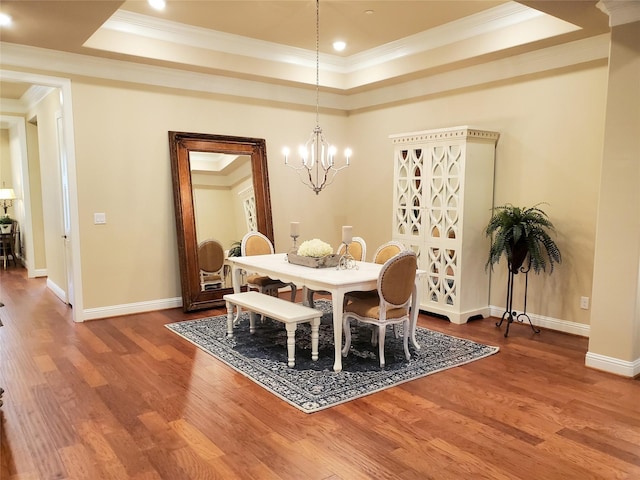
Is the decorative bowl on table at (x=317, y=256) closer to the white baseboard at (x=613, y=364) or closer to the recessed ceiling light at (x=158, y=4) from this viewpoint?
the white baseboard at (x=613, y=364)

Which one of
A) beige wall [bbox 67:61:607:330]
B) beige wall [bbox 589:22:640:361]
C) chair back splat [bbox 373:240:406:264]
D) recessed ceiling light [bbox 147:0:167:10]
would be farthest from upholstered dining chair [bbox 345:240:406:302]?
recessed ceiling light [bbox 147:0:167:10]

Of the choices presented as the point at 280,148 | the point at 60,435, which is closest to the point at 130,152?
the point at 280,148

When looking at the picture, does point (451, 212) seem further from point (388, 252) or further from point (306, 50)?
point (306, 50)

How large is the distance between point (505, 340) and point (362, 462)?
2508 mm

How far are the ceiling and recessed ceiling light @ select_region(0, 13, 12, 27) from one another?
64mm

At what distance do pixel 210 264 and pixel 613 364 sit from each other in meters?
4.07

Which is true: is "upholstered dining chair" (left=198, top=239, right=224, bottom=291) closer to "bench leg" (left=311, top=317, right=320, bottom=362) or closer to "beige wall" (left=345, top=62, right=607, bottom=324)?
"bench leg" (left=311, top=317, right=320, bottom=362)

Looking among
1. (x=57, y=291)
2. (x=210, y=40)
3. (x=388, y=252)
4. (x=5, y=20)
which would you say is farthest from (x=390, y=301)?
(x=57, y=291)

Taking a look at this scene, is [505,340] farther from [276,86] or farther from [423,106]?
[276,86]

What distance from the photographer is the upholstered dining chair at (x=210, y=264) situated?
5.60m

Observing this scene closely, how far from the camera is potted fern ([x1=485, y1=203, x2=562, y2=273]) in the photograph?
4445 millimetres

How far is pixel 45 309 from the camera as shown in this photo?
5.60 meters

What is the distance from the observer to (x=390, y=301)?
12.1 ft

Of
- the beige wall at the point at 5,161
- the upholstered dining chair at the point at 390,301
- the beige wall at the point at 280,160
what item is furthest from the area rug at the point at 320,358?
the beige wall at the point at 5,161
